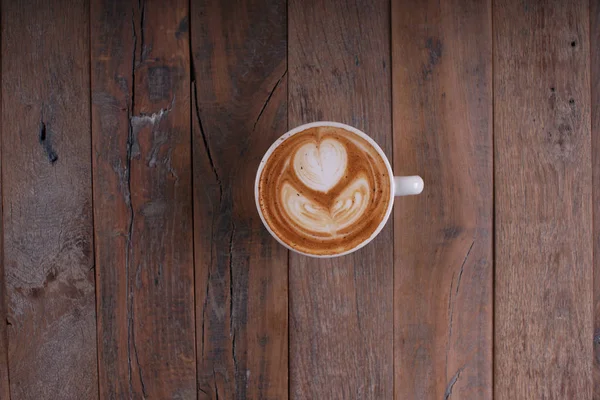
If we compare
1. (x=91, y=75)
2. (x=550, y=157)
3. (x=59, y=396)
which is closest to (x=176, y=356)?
(x=59, y=396)

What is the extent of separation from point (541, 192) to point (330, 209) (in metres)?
0.38

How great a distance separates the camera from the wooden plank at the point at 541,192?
0.74 metres

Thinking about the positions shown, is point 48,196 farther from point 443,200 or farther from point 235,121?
point 443,200

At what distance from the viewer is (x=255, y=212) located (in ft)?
2.37

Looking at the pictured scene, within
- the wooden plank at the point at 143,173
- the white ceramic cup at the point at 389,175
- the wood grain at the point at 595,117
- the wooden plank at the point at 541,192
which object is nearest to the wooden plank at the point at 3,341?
the wooden plank at the point at 143,173

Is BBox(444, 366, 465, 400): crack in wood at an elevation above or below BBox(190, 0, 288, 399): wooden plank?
below

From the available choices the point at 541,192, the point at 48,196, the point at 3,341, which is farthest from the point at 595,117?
the point at 3,341

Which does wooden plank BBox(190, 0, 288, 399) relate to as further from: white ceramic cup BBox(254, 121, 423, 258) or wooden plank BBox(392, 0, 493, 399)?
wooden plank BBox(392, 0, 493, 399)

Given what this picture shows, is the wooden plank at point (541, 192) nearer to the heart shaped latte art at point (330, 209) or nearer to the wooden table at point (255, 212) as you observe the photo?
the wooden table at point (255, 212)

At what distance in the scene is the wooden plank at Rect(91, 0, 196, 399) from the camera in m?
0.72

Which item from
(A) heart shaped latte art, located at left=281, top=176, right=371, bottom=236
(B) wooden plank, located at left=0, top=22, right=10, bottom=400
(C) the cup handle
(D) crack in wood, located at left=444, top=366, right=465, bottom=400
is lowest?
(D) crack in wood, located at left=444, top=366, right=465, bottom=400

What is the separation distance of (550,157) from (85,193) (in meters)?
0.76

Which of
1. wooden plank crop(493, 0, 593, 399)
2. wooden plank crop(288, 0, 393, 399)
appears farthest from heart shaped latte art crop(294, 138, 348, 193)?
wooden plank crop(493, 0, 593, 399)

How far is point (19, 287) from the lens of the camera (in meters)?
0.74
